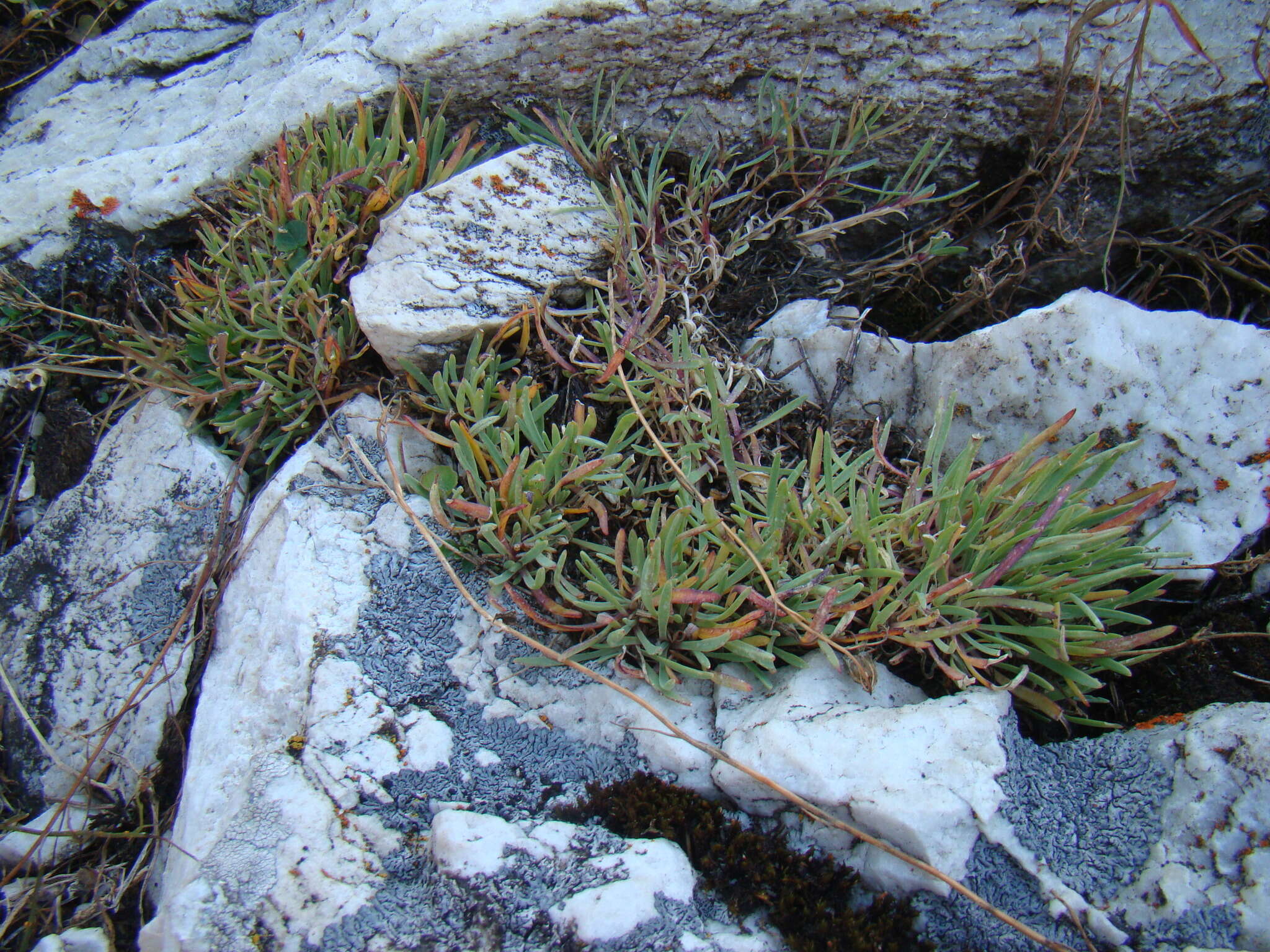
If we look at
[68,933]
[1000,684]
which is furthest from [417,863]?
[1000,684]

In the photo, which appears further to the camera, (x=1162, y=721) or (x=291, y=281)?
(x=291, y=281)

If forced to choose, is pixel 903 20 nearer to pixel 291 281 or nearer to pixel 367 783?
pixel 291 281

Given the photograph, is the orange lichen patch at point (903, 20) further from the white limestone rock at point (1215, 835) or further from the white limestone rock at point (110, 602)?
the white limestone rock at point (110, 602)

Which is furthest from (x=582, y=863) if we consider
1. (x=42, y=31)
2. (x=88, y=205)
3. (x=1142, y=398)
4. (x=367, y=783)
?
(x=42, y=31)

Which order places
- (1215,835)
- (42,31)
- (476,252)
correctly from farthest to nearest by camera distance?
(42,31) → (476,252) → (1215,835)

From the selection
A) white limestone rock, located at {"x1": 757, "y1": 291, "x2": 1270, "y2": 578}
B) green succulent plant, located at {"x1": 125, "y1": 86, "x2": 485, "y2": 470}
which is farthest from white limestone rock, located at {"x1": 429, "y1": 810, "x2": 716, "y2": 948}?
white limestone rock, located at {"x1": 757, "y1": 291, "x2": 1270, "y2": 578}

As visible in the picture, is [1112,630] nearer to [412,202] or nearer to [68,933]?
[412,202]

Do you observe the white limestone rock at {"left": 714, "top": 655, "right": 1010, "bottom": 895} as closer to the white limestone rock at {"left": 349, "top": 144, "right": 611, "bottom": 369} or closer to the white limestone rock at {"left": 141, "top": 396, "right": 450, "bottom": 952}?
the white limestone rock at {"left": 141, "top": 396, "right": 450, "bottom": 952}
